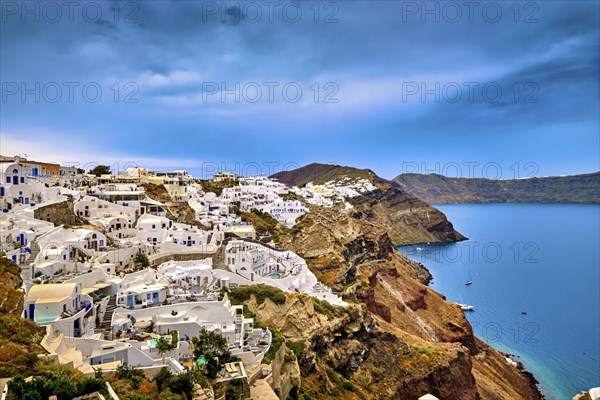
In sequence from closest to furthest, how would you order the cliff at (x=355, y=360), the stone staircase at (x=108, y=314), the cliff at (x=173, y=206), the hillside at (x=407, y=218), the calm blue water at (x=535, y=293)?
the stone staircase at (x=108, y=314) → the cliff at (x=355, y=360) → the cliff at (x=173, y=206) → the calm blue water at (x=535, y=293) → the hillside at (x=407, y=218)

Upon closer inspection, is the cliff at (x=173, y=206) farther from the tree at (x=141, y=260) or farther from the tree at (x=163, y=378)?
the tree at (x=163, y=378)

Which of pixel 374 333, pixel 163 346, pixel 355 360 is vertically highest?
pixel 163 346

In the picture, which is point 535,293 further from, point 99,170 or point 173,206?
point 99,170

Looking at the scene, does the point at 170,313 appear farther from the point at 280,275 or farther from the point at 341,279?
the point at 341,279

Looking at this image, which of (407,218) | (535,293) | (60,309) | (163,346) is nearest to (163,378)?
(163,346)

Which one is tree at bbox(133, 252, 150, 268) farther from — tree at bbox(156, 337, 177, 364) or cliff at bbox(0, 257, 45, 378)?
tree at bbox(156, 337, 177, 364)

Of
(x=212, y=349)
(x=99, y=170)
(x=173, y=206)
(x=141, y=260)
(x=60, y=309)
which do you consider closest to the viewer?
(x=60, y=309)

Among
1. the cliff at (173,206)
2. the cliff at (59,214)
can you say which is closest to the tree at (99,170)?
the cliff at (173,206)

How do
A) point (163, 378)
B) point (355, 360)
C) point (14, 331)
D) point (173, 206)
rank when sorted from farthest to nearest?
point (173, 206)
point (355, 360)
point (14, 331)
point (163, 378)

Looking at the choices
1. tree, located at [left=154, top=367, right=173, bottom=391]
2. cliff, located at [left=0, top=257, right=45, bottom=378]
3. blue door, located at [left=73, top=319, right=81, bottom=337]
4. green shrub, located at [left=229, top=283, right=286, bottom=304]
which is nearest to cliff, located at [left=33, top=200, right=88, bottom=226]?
cliff, located at [left=0, top=257, right=45, bottom=378]
